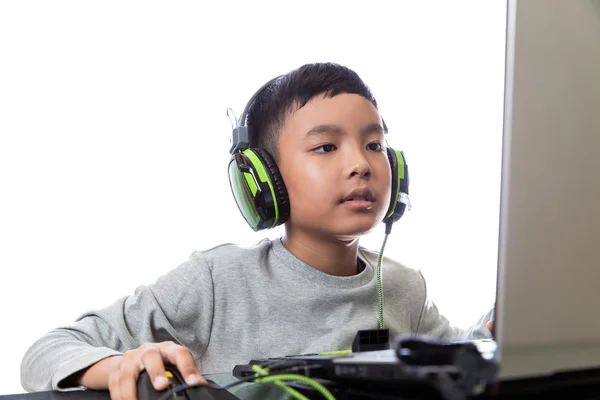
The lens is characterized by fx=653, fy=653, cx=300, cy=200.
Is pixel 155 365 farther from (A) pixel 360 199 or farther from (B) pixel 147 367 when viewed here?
(A) pixel 360 199

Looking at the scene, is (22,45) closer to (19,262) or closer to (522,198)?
(19,262)

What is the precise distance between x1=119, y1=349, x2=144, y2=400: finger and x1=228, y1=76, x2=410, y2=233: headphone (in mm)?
398

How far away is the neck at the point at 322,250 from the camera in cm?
123

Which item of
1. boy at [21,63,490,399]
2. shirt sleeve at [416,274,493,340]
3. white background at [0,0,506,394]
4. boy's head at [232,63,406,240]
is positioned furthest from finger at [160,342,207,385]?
white background at [0,0,506,394]

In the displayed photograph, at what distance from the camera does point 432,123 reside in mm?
2105

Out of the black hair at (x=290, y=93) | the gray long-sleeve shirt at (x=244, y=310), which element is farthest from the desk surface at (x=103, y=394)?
the black hair at (x=290, y=93)

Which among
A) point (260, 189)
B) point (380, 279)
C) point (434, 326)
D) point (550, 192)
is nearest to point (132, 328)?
point (260, 189)

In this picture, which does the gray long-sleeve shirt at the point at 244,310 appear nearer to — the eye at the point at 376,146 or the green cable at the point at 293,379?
the eye at the point at 376,146

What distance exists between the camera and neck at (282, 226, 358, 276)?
123cm

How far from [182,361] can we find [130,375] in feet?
0.20

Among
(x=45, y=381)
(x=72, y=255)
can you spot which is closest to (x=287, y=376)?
(x=45, y=381)

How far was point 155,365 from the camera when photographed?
0.75 m

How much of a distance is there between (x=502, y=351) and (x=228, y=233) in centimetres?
136

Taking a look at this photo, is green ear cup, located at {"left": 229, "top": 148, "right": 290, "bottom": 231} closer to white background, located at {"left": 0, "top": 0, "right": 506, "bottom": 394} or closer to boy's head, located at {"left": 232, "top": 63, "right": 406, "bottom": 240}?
boy's head, located at {"left": 232, "top": 63, "right": 406, "bottom": 240}
